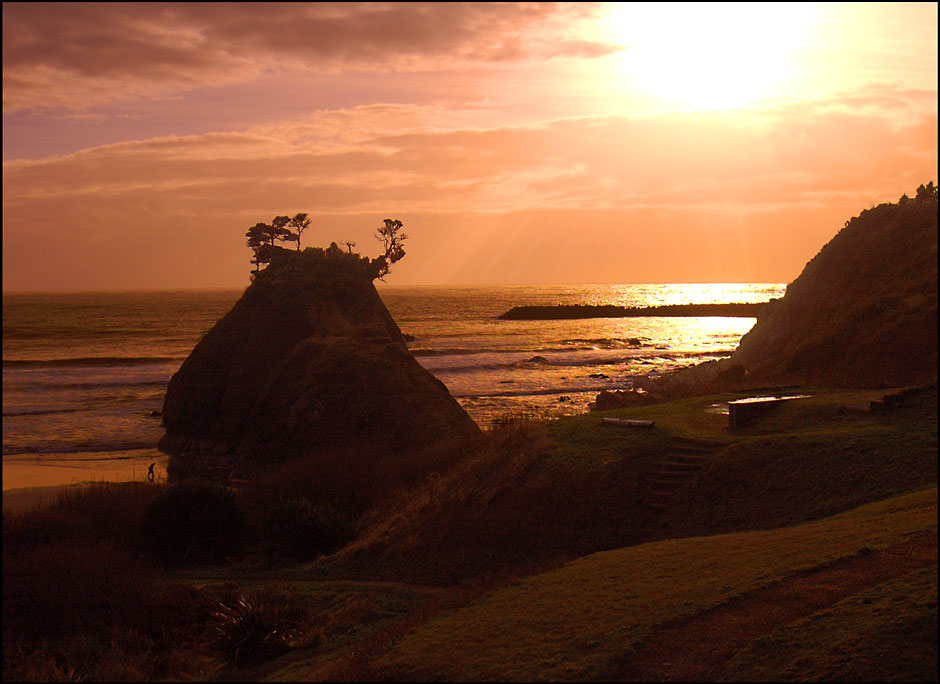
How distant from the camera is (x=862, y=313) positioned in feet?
109

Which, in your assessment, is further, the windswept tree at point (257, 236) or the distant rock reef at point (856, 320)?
the windswept tree at point (257, 236)

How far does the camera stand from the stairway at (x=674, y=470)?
17047mm

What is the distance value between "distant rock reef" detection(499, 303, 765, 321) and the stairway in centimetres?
12395

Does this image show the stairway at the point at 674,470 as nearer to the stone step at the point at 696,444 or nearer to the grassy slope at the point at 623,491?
the stone step at the point at 696,444

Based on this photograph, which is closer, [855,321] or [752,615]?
[752,615]

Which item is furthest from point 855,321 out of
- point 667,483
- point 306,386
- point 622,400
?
point 306,386

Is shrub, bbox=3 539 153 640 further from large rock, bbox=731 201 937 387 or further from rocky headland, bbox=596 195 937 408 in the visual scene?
large rock, bbox=731 201 937 387

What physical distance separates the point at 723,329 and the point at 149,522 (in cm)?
11918

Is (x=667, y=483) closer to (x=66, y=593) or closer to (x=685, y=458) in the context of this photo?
(x=685, y=458)

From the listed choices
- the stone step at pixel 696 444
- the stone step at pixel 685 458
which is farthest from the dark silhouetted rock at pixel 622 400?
the stone step at pixel 685 458

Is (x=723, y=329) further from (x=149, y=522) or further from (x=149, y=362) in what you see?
(x=149, y=522)

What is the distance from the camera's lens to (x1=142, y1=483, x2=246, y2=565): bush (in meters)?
19.3

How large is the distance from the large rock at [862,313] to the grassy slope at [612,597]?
14.1 meters

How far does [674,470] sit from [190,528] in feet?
36.4
